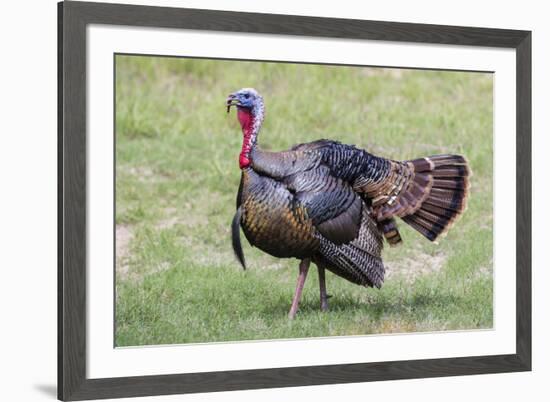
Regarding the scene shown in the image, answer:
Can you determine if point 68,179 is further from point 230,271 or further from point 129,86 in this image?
point 129,86

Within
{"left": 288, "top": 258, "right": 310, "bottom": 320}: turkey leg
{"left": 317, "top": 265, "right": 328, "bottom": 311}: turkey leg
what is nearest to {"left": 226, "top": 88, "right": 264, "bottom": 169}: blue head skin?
{"left": 288, "top": 258, "right": 310, "bottom": 320}: turkey leg

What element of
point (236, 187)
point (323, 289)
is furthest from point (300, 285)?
point (236, 187)

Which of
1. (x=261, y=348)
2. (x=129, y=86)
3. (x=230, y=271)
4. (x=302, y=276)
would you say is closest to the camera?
(x=261, y=348)

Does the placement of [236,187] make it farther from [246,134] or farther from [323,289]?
[246,134]

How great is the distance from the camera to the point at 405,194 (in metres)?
5.85

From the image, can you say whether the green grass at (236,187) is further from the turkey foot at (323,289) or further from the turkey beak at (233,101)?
the turkey beak at (233,101)

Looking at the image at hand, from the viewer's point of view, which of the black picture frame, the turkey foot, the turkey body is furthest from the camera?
the turkey foot

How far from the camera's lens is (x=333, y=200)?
18.3 ft

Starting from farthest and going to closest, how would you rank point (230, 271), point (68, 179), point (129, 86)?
point (129, 86) < point (230, 271) < point (68, 179)

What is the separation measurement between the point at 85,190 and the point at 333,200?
4.49 feet

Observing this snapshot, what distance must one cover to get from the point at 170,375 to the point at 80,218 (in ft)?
2.92

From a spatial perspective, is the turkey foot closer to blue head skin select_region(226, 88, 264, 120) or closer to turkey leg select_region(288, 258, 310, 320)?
turkey leg select_region(288, 258, 310, 320)

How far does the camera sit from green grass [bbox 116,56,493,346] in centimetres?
578

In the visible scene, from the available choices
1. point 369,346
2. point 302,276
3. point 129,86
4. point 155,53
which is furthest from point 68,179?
point 129,86
